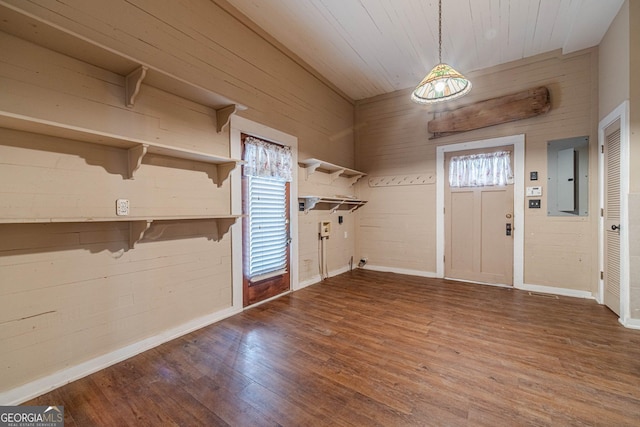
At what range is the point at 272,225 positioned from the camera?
372 centimetres

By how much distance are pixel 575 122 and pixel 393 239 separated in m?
3.17

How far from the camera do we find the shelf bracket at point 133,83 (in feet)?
7.07

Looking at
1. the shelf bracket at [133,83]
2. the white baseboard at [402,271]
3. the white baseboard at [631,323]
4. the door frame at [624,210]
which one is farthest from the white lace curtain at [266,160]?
the white baseboard at [631,323]

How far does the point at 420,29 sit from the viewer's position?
11.5 ft

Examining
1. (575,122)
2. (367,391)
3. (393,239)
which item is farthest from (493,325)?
(575,122)

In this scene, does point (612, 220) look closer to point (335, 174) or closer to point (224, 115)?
point (335, 174)

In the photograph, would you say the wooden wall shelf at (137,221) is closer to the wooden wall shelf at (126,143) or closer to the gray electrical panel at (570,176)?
the wooden wall shelf at (126,143)

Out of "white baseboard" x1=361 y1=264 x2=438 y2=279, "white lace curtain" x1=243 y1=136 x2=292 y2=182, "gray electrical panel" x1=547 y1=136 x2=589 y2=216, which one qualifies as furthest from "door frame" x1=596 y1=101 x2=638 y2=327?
"white lace curtain" x1=243 y1=136 x2=292 y2=182

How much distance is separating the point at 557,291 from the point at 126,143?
553 centimetres

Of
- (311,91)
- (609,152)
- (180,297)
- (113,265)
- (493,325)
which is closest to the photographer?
(113,265)

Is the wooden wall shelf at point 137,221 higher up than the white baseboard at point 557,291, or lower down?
higher up

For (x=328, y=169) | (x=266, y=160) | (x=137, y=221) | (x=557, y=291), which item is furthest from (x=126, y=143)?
(x=557, y=291)

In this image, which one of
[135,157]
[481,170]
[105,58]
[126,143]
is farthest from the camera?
[481,170]

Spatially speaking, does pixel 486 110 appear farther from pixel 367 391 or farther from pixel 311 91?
pixel 367 391
